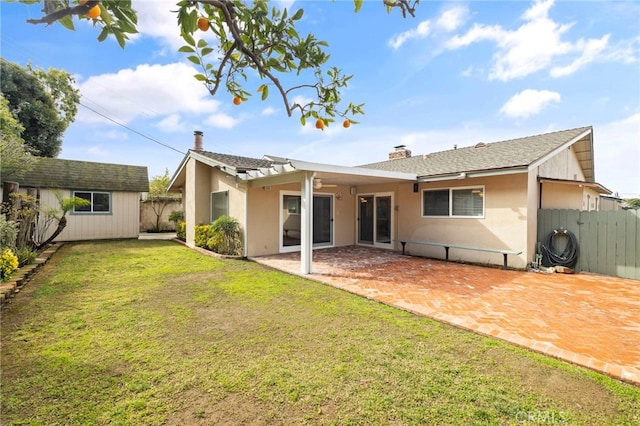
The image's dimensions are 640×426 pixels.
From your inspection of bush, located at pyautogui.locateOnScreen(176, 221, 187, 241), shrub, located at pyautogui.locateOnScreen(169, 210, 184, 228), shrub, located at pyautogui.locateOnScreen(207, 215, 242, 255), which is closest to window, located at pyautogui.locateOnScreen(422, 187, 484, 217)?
shrub, located at pyautogui.locateOnScreen(207, 215, 242, 255)

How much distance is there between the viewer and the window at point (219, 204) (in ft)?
36.9

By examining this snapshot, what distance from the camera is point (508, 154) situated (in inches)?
356

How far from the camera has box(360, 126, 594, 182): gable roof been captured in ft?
26.4

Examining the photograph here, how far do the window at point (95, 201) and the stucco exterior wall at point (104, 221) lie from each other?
0.19 metres

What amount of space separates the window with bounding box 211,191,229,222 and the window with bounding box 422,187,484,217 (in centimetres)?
763

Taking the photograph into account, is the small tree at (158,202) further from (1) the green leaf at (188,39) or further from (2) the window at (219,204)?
(1) the green leaf at (188,39)

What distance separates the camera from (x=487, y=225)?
28.5 ft

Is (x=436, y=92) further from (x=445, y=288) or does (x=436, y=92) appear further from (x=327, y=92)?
(x=327, y=92)

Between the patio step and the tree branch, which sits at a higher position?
the tree branch

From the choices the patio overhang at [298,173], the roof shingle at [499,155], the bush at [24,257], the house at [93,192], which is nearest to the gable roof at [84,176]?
the house at [93,192]

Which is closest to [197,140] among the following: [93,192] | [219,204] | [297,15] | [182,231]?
[219,204]

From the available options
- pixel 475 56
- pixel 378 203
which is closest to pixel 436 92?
pixel 475 56

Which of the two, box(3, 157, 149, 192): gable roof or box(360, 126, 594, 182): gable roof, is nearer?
box(360, 126, 594, 182): gable roof

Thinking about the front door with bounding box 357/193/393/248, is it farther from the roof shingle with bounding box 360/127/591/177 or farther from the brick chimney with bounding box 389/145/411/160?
the brick chimney with bounding box 389/145/411/160
